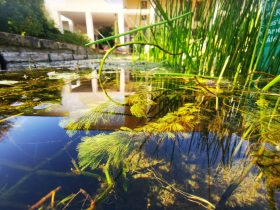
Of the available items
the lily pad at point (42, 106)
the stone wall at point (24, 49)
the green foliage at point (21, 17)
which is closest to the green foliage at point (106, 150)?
the lily pad at point (42, 106)

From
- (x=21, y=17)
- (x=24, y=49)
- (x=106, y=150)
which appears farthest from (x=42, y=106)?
(x=21, y=17)

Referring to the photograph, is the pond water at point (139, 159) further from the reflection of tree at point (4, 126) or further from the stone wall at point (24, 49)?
the stone wall at point (24, 49)

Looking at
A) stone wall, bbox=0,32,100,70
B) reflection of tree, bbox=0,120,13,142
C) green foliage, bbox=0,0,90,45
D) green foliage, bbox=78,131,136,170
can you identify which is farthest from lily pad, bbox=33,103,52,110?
green foliage, bbox=0,0,90,45

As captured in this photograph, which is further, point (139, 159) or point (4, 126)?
point (4, 126)

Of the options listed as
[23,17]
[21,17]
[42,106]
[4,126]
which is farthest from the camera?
[23,17]

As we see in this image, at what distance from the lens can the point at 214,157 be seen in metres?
0.43

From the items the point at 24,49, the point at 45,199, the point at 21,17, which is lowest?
the point at 45,199

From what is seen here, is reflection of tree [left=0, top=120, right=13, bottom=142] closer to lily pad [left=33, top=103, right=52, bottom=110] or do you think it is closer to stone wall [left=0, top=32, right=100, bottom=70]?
lily pad [left=33, top=103, right=52, bottom=110]

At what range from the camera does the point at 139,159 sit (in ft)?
1.39

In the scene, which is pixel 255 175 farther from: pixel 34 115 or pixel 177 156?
pixel 34 115

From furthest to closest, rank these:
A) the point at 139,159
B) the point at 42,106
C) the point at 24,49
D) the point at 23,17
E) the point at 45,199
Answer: the point at 23,17 → the point at 24,49 → the point at 42,106 → the point at 139,159 → the point at 45,199

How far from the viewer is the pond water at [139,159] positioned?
314mm

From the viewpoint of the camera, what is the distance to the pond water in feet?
1.03

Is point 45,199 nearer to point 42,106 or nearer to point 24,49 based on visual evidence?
point 42,106
